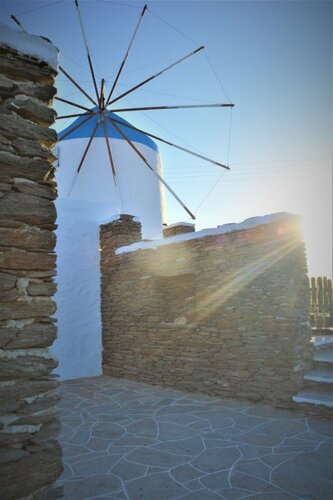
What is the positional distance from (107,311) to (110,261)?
4.16ft

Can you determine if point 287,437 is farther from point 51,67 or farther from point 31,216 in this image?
point 51,67

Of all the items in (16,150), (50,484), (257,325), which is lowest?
(50,484)

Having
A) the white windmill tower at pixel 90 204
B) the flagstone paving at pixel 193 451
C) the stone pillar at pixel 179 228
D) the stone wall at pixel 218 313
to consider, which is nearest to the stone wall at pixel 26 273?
the flagstone paving at pixel 193 451

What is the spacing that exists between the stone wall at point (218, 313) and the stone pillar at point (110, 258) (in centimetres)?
31

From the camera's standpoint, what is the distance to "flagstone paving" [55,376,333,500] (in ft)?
9.97

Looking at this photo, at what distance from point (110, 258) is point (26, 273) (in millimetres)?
6509

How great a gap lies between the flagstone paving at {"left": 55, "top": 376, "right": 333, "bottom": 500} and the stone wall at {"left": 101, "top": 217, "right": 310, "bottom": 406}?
1.84ft

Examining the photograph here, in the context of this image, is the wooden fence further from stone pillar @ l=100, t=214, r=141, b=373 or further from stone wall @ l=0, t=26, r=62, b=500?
stone wall @ l=0, t=26, r=62, b=500

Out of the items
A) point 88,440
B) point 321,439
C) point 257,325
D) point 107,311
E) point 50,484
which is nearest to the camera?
point 50,484

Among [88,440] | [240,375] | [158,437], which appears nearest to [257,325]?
[240,375]

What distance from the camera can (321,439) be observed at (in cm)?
400

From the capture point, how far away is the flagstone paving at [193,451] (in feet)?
9.97

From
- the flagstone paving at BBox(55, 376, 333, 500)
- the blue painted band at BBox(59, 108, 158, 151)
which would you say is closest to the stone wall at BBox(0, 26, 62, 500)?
the flagstone paving at BBox(55, 376, 333, 500)

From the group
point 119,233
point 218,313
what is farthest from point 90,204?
point 218,313
